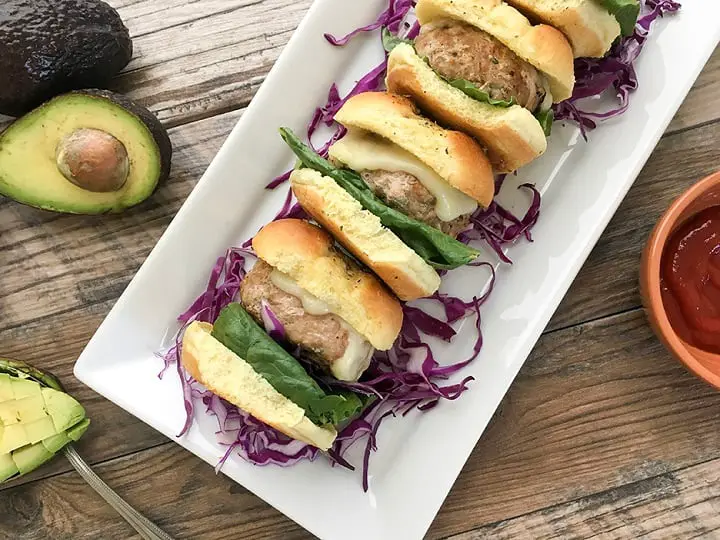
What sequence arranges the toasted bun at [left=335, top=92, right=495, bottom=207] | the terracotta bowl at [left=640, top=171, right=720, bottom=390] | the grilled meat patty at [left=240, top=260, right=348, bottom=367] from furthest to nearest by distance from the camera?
the terracotta bowl at [left=640, top=171, right=720, bottom=390]
the grilled meat patty at [left=240, top=260, right=348, bottom=367]
the toasted bun at [left=335, top=92, right=495, bottom=207]

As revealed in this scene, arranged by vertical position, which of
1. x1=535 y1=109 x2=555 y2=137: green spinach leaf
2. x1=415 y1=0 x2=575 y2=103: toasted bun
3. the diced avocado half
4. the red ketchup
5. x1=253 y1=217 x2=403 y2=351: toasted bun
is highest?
x1=415 y1=0 x2=575 y2=103: toasted bun

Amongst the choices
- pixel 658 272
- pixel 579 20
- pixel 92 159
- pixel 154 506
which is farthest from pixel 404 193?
pixel 154 506

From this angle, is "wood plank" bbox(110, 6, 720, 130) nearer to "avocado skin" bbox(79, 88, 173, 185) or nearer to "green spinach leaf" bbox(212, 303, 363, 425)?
"avocado skin" bbox(79, 88, 173, 185)

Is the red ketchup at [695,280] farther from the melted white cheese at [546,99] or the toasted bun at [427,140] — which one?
the toasted bun at [427,140]

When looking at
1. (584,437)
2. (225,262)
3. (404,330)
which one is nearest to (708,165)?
(584,437)

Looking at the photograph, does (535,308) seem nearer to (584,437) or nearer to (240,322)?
(584,437)

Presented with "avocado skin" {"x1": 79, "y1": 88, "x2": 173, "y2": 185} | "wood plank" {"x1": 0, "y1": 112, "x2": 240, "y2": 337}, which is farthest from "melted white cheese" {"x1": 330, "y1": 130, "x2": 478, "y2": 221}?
"wood plank" {"x1": 0, "y1": 112, "x2": 240, "y2": 337}
